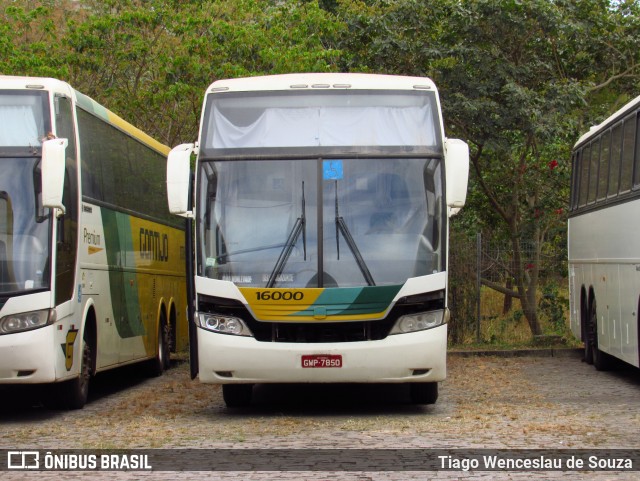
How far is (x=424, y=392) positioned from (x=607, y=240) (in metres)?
4.97

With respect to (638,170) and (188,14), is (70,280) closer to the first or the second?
(638,170)

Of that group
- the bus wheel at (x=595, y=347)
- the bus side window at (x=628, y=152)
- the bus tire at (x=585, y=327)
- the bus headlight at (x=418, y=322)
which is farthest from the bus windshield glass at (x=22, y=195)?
the bus tire at (x=585, y=327)

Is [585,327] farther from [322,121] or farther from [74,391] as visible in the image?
[74,391]

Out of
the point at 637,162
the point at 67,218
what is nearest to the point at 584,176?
the point at 637,162

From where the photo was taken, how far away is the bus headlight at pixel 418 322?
1245 cm

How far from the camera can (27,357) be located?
12367 mm

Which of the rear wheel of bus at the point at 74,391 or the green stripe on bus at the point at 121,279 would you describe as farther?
the green stripe on bus at the point at 121,279

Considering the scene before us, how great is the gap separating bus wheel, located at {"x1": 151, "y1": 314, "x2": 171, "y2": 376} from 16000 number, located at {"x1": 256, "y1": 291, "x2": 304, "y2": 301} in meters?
7.19

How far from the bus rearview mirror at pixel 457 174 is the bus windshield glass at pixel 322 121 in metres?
0.37

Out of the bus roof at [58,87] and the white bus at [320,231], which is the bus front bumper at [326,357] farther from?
the bus roof at [58,87]

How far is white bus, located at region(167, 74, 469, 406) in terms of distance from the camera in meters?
12.4

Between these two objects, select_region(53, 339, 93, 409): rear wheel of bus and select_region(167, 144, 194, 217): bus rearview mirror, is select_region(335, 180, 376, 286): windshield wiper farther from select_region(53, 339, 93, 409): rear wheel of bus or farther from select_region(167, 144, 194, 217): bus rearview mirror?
select_region(53, 339, 93, 409): rear wheel of bus

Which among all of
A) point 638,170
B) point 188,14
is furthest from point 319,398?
point 188,14

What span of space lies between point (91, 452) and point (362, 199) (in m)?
4.30
